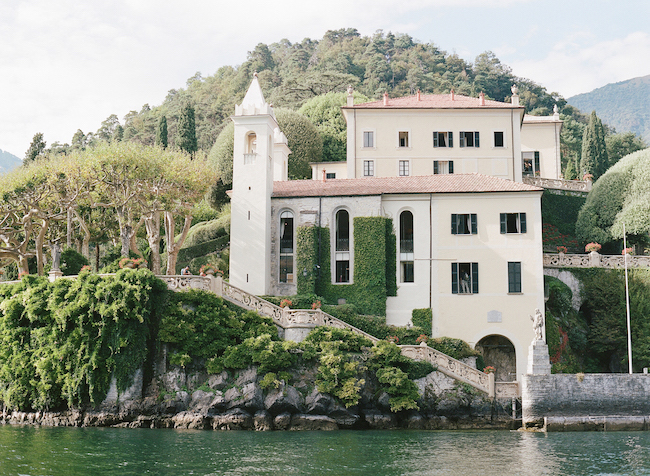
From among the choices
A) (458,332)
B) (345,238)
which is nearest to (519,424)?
(458,332)

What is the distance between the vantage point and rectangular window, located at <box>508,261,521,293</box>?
41844 millimetres

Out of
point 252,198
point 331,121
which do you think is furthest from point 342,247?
point 331,121

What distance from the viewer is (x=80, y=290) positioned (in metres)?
35.0

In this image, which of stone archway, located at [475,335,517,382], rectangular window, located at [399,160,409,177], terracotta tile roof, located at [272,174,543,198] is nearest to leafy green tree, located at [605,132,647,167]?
rectangular window, located at [399,160,409,177]

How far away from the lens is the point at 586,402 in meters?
34.4

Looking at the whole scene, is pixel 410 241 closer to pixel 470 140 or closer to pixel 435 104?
pixel 470 140

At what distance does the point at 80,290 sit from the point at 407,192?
781 inches

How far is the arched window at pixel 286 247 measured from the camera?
44.1 m

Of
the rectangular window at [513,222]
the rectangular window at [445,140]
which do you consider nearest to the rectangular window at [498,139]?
the rectangular window at [445,140]

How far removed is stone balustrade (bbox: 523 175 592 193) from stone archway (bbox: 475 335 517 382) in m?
17.6

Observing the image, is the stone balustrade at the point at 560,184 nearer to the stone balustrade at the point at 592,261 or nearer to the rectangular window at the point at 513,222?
the stone balustrade at the point at 592,261

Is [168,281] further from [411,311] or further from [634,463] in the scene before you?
[634,463]

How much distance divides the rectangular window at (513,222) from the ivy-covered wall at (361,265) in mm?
6622

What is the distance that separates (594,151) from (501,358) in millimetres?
38353
